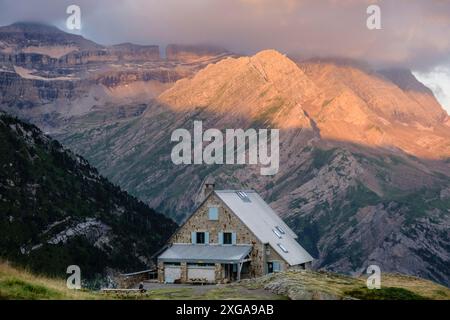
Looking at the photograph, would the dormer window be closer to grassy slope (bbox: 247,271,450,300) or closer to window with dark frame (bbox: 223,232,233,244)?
window with dark frame (bbox: 223,232,233,244)

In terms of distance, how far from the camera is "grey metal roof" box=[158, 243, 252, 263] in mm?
99562

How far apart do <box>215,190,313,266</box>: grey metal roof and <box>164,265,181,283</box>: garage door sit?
10.2 metres

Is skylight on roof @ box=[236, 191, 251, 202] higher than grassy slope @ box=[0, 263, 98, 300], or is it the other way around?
skylight on roof @ box=[236, 191, 251, 202]

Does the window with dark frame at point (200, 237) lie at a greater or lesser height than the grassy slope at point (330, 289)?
greater

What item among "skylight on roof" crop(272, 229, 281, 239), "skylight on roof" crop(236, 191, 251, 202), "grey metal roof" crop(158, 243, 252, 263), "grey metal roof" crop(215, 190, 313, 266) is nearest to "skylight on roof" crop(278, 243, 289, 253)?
"grey metal roof" crop(215, 190, 313, 266)

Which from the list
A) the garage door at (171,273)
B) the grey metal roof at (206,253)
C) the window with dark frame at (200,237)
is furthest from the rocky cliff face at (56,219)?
the garage door at (171,273)

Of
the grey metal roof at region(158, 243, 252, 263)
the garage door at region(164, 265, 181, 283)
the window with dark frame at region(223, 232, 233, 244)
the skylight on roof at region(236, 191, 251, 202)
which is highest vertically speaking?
the skylight on roof at region(236, 191, 251, 202)

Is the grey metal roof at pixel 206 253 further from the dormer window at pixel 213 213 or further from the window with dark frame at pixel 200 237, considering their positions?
the dormer window at pixel 213 213

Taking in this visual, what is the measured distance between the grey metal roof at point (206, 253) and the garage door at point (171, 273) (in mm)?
1176

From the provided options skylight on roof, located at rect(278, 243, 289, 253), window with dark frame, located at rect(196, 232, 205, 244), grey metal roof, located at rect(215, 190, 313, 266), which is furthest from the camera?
window with dark frame, located at rect(196, 232, 205, 244)

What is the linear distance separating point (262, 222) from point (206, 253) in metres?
11.0

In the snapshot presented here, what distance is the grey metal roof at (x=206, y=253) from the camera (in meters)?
99.6
